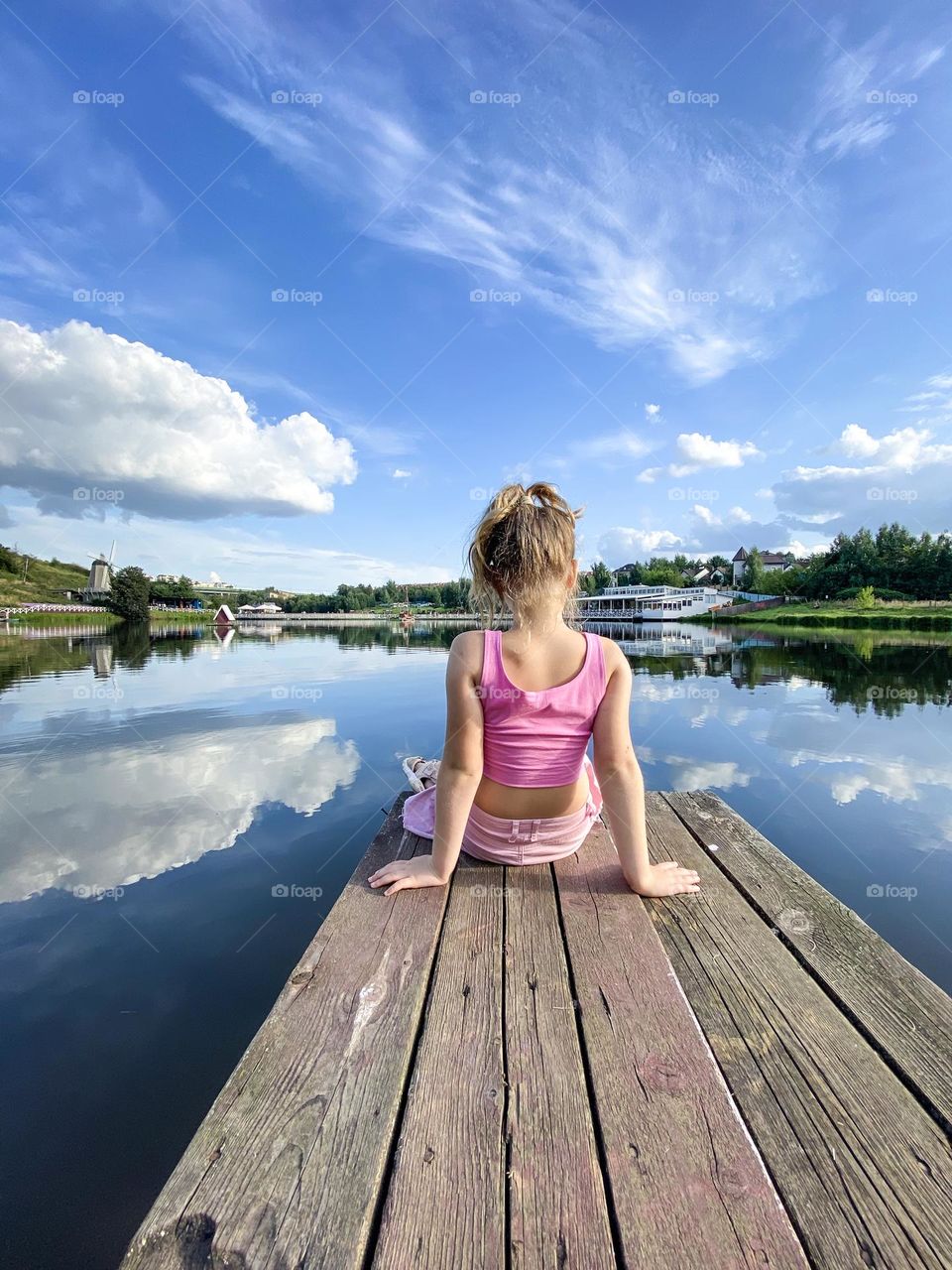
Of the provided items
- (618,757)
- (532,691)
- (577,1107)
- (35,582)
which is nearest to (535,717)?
(532,691)

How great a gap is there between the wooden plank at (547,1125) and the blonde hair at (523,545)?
122 cm

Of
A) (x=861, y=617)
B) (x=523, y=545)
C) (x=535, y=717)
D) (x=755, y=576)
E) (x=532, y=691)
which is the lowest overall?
(x=861, y=617)

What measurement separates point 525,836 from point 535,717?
2.27 ft

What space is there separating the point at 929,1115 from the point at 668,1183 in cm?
69

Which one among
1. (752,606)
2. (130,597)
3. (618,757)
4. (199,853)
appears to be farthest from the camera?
(752,606)

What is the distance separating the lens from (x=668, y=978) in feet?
5.93

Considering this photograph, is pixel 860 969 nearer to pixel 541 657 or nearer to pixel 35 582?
pixel 541 657

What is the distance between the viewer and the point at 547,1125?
51.1 inches

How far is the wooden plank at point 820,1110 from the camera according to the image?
108 centimetres

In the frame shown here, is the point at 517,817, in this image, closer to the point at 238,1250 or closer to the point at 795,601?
the point at 238,1250

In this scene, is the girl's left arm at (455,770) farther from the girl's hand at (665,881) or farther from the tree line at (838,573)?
the tree line at (838,573)

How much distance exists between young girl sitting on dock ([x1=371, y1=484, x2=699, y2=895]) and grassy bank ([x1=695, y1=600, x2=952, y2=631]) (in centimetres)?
3927

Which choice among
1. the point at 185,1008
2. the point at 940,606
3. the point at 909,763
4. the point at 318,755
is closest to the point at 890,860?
the point at 909,763

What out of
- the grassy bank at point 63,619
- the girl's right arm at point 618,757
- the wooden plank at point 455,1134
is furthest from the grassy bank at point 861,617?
the grassy bank at point 63,619
